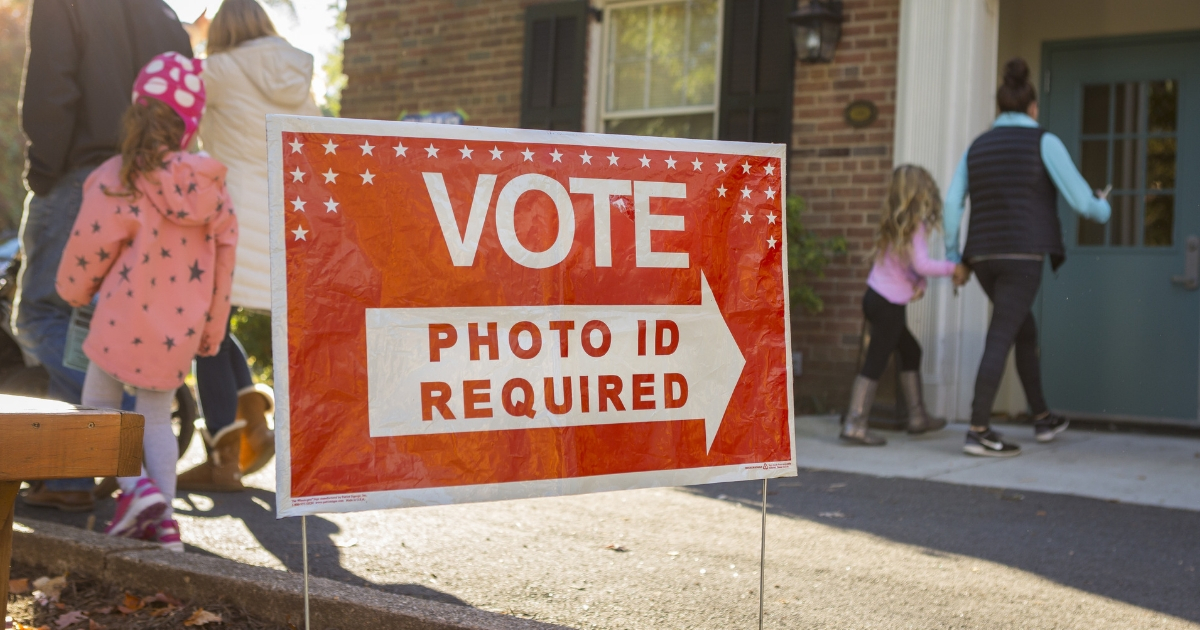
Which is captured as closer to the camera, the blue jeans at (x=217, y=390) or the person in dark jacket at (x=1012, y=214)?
the blue jeans at (x=217, y=390)

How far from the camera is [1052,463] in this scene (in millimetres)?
5516

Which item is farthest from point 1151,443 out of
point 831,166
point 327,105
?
point 327,105

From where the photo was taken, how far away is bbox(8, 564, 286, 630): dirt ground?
289 centimetres

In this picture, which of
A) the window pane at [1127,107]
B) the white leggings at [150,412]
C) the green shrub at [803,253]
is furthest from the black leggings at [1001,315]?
the white leggings at [150,412]

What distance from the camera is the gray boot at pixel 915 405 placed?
6.36 metres

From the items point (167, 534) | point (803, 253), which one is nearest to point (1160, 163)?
point (803, 253)

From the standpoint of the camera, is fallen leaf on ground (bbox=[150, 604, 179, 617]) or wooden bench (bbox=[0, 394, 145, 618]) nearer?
wooden bench (bbox=[0, 394, 145, 618])

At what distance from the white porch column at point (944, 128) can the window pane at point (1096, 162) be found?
0.90m

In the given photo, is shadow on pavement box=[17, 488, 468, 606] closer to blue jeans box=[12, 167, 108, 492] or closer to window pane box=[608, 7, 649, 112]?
blue jeans box=[12, 167, 108, 492]

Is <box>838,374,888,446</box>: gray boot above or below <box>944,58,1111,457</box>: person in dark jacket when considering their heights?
below

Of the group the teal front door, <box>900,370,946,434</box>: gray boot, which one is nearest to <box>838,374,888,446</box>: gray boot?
<box>900,370,946,434</box>: gray boot

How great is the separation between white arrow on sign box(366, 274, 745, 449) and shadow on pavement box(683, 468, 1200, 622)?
4.96 ft

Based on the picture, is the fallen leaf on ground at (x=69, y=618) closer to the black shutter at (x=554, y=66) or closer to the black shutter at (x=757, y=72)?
the black shutter at (x=757, y=72)

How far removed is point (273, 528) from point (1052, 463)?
12.5 ft
